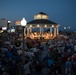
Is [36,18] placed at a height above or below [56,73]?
above

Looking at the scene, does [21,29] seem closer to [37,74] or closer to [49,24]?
[37,74]

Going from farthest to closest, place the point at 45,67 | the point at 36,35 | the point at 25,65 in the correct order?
the point at 36,35, the point at 45,67, the point at 25,65

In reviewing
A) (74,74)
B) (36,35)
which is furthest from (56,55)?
(36,35)

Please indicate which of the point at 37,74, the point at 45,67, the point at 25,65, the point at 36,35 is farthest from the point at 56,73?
the point at 36,35

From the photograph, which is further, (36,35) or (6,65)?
(36,35)

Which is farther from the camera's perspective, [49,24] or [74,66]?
→ [49,24]

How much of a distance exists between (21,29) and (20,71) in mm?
2330

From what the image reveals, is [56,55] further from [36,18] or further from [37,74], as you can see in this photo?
[36,18]

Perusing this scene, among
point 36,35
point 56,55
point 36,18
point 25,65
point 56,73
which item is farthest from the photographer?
point 36,18

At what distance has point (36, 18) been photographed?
5200cm

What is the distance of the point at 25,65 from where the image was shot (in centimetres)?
1255

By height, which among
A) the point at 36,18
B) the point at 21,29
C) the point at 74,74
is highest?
the point at 36,18

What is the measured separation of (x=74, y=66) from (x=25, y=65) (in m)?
3.05

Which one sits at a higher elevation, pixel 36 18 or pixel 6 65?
pixel 36 18
